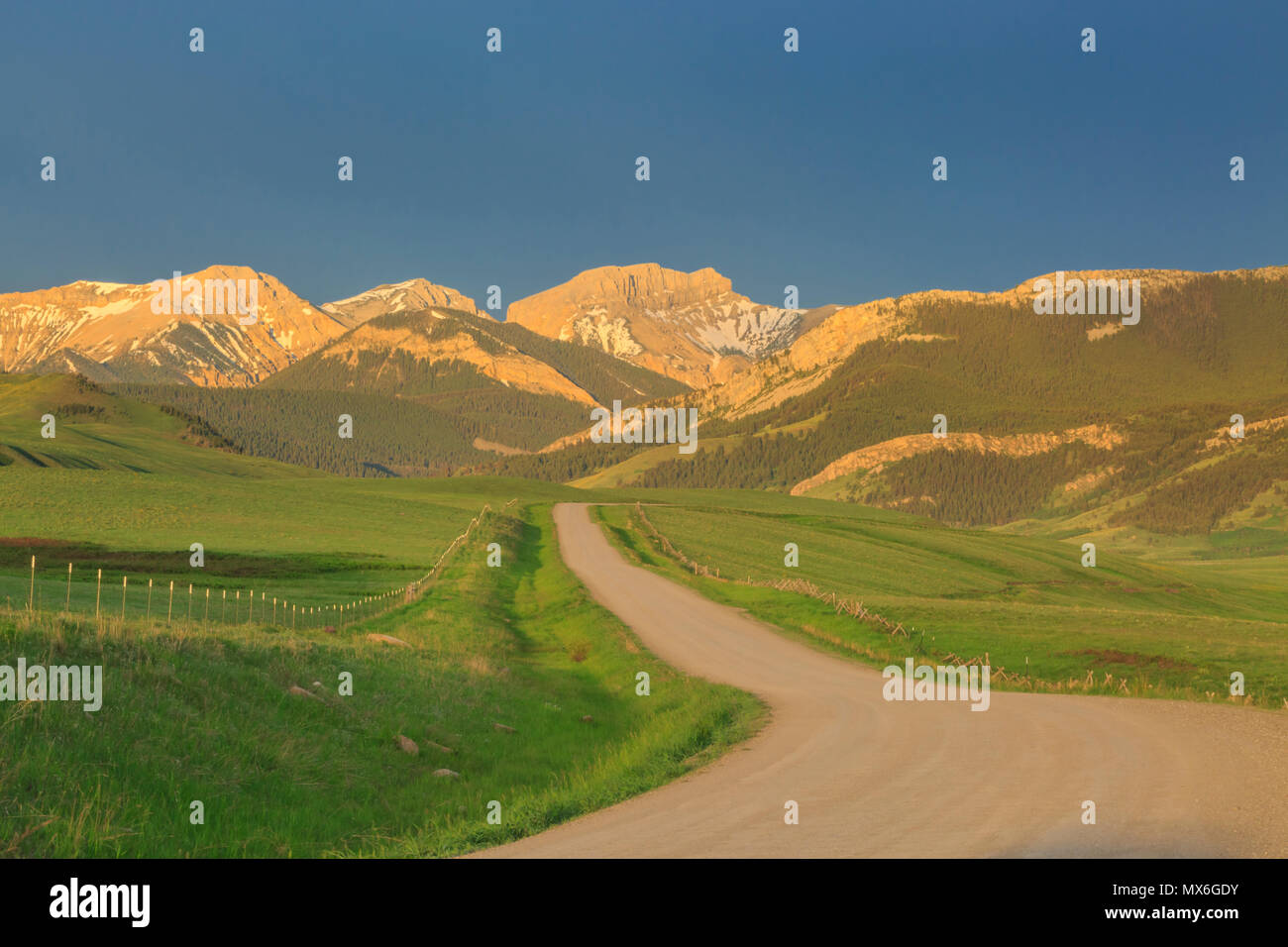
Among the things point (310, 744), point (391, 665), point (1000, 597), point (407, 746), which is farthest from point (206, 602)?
point (1000, 597)

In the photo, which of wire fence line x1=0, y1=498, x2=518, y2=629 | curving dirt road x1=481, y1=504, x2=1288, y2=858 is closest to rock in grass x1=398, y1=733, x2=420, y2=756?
curving dirt road x1=481, y1=504, x2=1288, y2=858

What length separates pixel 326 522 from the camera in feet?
338

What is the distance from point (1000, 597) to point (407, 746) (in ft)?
234

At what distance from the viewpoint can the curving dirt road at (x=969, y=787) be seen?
13000 mm

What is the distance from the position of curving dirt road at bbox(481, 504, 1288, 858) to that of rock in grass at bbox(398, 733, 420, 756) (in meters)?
7.32

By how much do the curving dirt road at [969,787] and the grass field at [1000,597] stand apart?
27.8 ft

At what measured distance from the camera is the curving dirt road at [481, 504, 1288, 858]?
13.0 metres

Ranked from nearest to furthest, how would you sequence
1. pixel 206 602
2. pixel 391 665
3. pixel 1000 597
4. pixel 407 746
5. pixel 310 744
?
1. pixel 310 744
2. pixel 407 746
3. pixel 391 665
4. pixel 206 602
5. pixel 1000 597

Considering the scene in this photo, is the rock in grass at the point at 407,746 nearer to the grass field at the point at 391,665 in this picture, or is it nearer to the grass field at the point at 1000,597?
the grass field at the point at 391,665

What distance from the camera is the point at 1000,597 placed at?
84250 millimetres

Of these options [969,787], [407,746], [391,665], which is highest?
[391,665]

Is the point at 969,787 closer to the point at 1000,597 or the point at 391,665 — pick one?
the point at 391,665

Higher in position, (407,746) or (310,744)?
(310,744)

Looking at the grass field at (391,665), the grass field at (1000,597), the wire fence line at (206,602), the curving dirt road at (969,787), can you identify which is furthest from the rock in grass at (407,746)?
the grass field at (1000,597)
